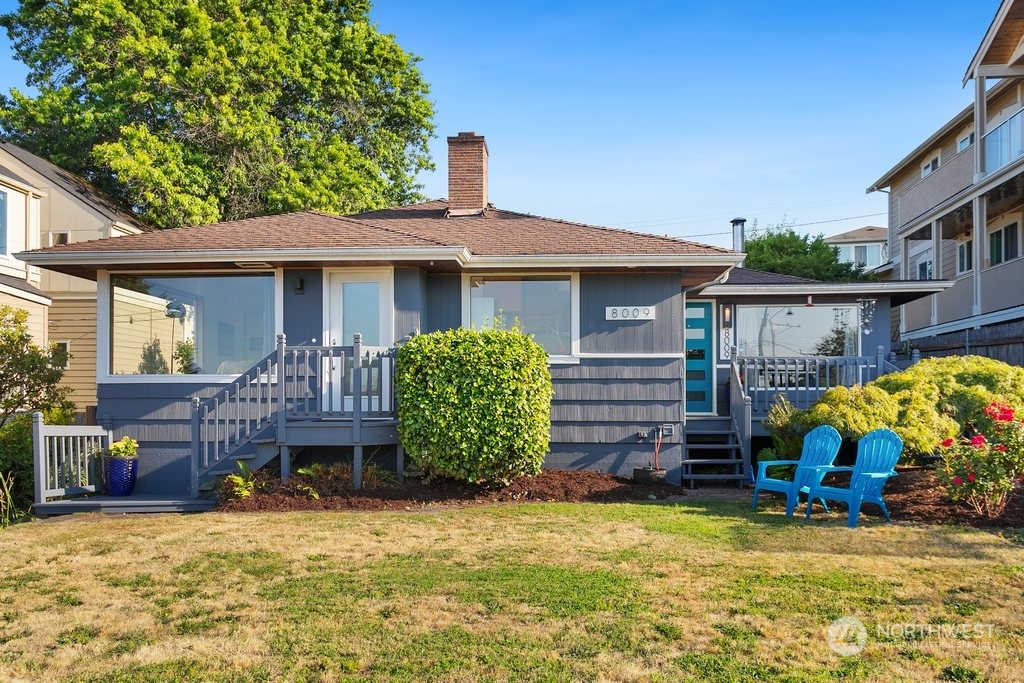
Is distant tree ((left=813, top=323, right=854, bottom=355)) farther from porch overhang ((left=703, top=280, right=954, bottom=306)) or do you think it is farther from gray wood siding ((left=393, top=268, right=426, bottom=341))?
gray wood siding ((left=393, top=268, right=426, bottom=341))

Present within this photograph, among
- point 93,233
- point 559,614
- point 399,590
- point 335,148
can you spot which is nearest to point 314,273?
point 399,590

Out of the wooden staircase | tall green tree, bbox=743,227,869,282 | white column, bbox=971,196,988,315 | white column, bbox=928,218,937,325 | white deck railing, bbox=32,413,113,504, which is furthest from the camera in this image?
tall green tree, bbox=743,227,869,282

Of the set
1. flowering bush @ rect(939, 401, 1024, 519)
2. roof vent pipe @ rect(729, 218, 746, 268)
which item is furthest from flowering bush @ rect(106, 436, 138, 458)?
roof vent pipe @ rect(729, 218, 746, 268)

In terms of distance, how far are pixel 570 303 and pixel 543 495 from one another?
2.95 metres

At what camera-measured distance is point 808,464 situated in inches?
350

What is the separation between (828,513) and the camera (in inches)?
337

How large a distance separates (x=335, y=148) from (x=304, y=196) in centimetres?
182

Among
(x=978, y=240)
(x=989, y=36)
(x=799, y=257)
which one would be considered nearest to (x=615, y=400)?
(x=978, y=240)

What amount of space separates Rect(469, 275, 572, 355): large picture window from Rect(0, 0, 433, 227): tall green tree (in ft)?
37.7

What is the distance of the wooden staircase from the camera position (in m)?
11.3

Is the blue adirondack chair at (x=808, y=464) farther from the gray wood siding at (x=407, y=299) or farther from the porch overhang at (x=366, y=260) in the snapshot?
the gray wood siding at (x=407, y=299)

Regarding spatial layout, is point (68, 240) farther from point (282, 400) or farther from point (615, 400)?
point (615, 400)

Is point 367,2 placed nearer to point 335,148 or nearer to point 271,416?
point 335,148

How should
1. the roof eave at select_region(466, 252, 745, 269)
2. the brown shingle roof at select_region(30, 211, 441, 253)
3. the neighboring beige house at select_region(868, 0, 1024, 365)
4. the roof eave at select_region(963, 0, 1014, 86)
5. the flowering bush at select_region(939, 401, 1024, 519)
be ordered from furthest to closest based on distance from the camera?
the roof eave at select_region(963, 0, 1014, 86) < the neighboring beige house at select_region(868, 0, 1024, 365) < the roof eave at select_region(466, 252, 745, 269) < the brown shingle roof at select_region(30, 211, 441, 253) < the flowering bush at select_region(939, 401, 1024, 519)
